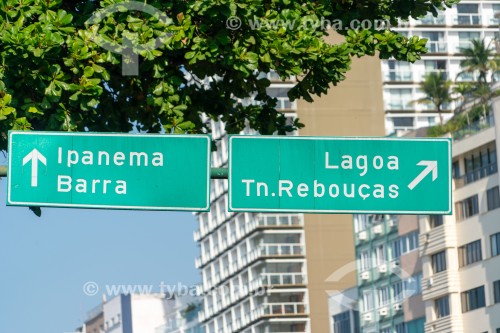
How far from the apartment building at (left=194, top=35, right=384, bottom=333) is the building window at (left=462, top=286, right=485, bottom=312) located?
105 ft

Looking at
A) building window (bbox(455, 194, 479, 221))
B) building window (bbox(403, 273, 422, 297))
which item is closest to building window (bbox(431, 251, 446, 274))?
building window (bbox(403, 273, 422, 297))

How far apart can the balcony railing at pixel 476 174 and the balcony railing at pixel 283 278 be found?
4171cm

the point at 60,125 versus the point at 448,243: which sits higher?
the point at 448,243

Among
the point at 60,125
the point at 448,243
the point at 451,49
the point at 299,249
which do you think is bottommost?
the point at 60,125

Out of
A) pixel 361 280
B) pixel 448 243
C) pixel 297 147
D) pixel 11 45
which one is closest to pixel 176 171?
pixel 297 147

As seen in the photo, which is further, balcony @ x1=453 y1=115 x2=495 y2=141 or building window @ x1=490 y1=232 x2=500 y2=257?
balcony @ x1=453 y1=115 x2=495 y2=141

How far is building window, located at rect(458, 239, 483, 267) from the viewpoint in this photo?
87562 mm

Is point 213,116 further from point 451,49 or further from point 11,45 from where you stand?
point 451,49

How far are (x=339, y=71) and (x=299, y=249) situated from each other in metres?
111

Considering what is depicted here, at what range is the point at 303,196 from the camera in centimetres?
1587

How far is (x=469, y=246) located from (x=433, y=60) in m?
44.6

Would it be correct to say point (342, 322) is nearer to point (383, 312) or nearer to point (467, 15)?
point (383, 312)

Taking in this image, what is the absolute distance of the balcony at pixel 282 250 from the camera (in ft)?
429

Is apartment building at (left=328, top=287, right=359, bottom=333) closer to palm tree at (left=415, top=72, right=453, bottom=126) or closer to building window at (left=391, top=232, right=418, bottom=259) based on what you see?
building window at (left=391, top=232, right=418, bottom=259)
